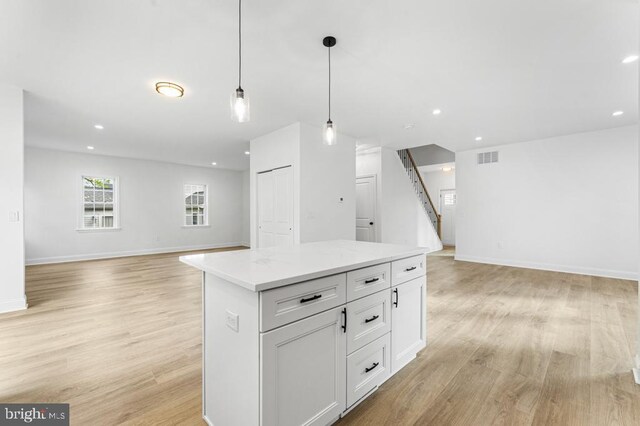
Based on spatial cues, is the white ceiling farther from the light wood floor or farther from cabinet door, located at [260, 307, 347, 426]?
the light wood floor

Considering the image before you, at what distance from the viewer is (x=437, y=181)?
9.80 m

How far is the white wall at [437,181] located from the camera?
951 centimetres

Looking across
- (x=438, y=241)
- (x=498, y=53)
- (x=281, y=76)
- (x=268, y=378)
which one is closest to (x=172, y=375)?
(x=268, y=378)

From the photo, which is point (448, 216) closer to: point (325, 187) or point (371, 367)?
point (325, 187)

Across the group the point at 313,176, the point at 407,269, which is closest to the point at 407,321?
the point at 407,269

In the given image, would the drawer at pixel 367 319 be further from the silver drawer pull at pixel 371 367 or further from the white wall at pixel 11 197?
the white wall at pixel 11 197

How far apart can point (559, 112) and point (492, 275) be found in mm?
2893

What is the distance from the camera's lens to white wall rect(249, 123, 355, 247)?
4551mm

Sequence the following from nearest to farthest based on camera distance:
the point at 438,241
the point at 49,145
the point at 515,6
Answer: the point at 515,6 < the point at 49,145 < the point at 438,241

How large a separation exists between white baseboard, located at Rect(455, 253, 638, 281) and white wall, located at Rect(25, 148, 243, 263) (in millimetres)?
7235

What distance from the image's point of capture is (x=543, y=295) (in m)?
3.92

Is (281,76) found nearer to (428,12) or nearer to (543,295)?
(428,12)

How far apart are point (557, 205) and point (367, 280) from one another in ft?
19.0

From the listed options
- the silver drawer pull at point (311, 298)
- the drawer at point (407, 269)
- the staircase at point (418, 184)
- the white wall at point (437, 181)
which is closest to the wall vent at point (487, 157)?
the staircase at point (418, 184)
